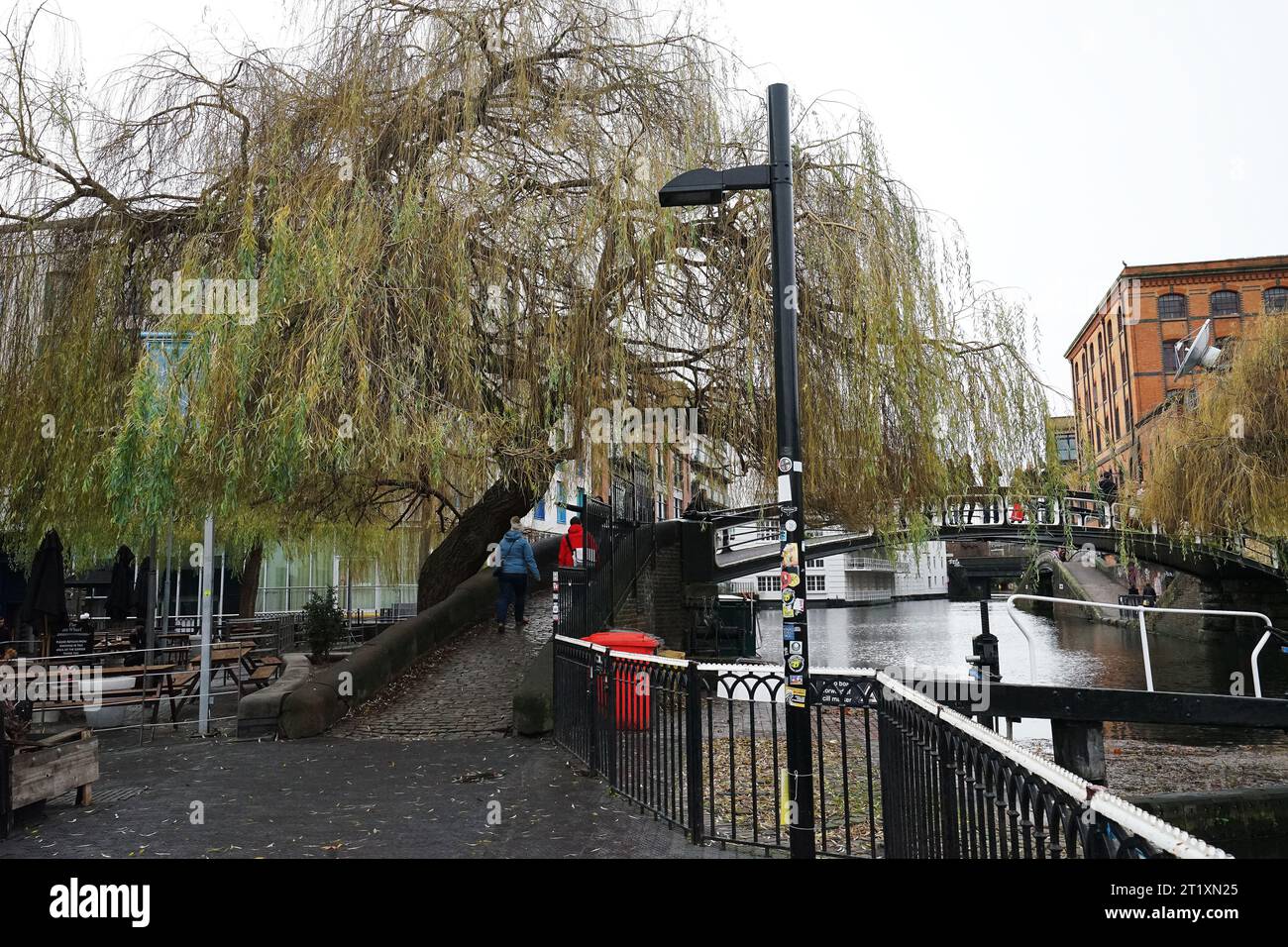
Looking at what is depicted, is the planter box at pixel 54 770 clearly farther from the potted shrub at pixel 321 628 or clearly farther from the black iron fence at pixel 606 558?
the potted shrub at pixel 321 628

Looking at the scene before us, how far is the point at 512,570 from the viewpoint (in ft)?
53.4

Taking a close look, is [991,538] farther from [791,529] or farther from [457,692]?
[791,529]

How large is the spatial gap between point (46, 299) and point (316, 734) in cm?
603

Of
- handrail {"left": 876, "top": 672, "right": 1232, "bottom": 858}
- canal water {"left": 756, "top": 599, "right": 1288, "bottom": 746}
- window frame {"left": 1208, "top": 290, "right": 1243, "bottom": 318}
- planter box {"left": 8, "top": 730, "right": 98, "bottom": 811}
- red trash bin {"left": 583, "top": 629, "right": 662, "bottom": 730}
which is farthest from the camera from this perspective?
window frame {"left": 1208, "top": 290, "right": 1243, "bottom": 318}

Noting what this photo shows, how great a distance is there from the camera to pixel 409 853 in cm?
621

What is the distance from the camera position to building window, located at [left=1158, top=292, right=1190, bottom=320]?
176 feet

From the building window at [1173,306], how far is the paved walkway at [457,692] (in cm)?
5025

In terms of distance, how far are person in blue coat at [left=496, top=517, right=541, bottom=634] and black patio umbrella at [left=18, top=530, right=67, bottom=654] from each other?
21.2 feet

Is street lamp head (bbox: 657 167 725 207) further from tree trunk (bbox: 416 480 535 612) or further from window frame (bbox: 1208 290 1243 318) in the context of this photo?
window frame (bbox: 1208 290 1243 318)

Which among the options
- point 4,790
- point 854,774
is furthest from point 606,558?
point 4,790

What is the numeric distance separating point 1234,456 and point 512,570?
15586mm

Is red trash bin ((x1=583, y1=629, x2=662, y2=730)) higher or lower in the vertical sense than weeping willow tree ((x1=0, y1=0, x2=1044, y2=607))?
lower

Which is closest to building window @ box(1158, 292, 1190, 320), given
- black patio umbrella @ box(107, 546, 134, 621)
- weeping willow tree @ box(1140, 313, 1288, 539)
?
weeping willow tree @ box(1140, 313, 1288, 539)
